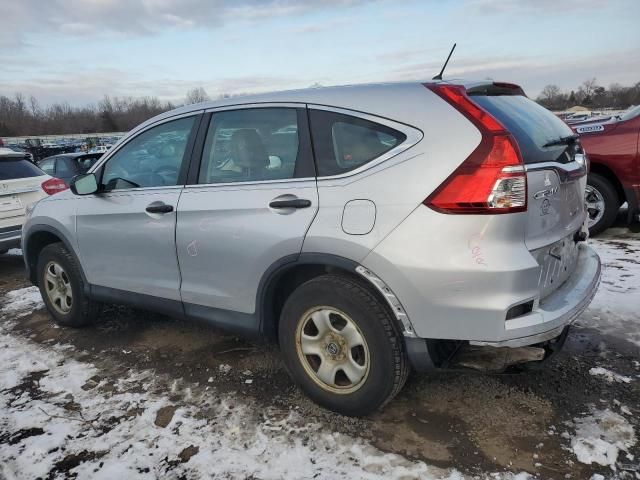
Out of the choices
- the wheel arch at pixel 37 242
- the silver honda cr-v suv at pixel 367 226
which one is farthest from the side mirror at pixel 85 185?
the wheel arch at pixel 37 242

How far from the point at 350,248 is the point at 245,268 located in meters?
0.74

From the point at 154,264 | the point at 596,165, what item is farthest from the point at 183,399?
the point at 596,165

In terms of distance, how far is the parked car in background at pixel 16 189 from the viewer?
6289 mm

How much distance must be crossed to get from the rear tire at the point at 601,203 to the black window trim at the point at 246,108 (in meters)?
4.76

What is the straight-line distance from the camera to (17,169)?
6641mm

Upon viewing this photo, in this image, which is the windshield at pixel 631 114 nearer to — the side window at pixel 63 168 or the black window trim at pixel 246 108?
the black window trim at pixel 246 108

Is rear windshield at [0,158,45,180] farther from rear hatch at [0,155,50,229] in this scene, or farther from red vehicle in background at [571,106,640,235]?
red vehicle in background at [571,106,640,235]

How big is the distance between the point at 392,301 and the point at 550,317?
72 centimetres

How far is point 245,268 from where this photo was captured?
9.59 ft

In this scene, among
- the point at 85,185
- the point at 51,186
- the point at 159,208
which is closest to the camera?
the point at 159,208

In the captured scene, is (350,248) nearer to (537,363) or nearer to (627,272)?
(537,363)

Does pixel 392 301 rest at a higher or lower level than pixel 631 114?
lower

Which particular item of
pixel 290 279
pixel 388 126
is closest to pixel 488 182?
pixel 388 126

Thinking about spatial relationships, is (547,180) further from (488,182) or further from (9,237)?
→ (9,237)
